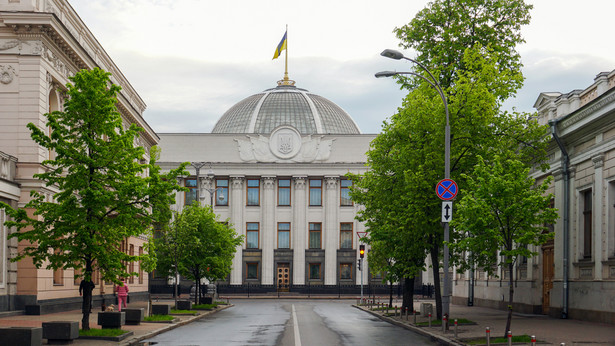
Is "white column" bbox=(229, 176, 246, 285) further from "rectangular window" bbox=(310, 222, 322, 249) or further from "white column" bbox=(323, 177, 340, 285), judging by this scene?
"white column" bbox=(323, 177, 340, 285)

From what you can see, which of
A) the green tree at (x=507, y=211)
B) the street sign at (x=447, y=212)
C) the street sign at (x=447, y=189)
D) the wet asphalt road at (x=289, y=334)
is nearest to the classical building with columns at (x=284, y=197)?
the wet asphalt road at (x=289, y=334)

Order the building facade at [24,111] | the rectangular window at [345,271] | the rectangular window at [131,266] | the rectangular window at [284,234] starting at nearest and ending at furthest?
1. the building facade at [24,111]
2. the rectangular window at [131,266]
3. the rectangular window at [345,271]
4. the rectangular window at [284,234]

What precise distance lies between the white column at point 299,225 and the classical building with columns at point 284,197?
11cm

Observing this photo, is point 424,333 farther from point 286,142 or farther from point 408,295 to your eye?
point 286,142

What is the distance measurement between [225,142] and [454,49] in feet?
167

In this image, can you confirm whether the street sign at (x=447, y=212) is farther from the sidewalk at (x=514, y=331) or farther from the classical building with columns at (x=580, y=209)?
the classical building with columns at (x=580, y=209)

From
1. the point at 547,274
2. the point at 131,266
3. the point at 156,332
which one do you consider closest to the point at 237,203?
the point at 131,266

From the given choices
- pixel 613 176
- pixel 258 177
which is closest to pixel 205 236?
pixel 613 176

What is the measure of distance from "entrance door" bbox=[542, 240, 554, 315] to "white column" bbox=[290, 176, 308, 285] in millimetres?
46782

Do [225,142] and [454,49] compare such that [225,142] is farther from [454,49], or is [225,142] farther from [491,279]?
[454,49]

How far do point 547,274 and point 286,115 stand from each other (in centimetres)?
5881

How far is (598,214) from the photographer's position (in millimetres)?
29562

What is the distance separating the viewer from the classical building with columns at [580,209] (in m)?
28.6

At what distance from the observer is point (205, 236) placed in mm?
45406
